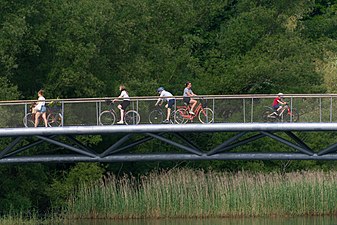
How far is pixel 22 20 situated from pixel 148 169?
398 inches

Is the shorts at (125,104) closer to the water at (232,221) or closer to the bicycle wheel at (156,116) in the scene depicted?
the bicycle wheel at (156,116)

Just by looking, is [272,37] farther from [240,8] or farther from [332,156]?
[332,156]

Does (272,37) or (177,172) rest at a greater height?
(272,37)

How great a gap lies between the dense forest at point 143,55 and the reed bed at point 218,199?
11.6 ft

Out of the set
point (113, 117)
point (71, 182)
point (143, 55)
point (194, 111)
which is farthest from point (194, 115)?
point (143, 55)

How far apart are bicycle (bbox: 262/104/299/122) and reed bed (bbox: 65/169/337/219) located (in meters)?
6.98

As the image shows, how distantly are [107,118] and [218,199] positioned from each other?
7.91 m

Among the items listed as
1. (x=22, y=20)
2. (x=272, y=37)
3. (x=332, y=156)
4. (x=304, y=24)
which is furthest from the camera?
(x=304, y=24)

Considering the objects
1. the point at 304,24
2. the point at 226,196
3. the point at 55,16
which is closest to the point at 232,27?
the point at 304,24

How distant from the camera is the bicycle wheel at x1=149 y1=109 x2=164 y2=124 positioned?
149 feet

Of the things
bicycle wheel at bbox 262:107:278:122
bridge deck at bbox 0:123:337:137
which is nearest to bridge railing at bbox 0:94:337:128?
bicycle wheel at bbox 262:107:278:122

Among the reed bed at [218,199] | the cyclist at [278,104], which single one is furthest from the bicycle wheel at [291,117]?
the reed bed at [218,199]

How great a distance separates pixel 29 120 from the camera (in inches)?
1779

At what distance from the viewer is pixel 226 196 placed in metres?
51.3
